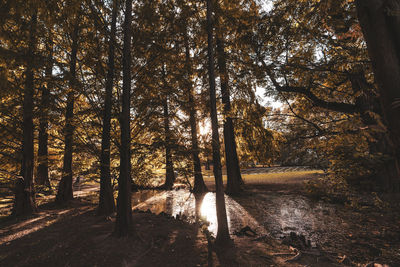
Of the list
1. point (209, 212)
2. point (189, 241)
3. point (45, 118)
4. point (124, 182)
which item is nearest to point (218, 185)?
point (189, 241)

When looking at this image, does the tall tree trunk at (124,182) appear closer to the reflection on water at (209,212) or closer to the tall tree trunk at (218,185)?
the reflection on water at (209,212)

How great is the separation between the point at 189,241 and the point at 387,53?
6.34 m

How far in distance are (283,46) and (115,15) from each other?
26.2 feet

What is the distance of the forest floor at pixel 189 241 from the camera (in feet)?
15.3

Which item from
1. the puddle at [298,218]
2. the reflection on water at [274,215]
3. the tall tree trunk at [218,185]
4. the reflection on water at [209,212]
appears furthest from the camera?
the reflection on water at [209,212]

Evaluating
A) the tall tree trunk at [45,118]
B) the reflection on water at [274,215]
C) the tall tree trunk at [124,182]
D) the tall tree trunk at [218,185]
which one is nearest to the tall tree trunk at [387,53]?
the tall tree trunk at [218,185]

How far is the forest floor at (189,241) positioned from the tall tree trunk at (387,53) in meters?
3.92

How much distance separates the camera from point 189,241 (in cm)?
594

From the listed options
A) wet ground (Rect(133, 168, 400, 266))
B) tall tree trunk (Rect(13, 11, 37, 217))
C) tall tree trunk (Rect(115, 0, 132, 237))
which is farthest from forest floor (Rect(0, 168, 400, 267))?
tall tree trunk (Rect(13, 11, 37, 217))

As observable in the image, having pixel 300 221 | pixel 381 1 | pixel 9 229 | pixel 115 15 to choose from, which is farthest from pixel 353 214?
pixel 115 15

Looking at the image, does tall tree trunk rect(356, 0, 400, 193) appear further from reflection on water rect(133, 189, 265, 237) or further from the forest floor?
reflection on water rect(133, 189, 265, 237)

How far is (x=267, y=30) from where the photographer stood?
5.31 m

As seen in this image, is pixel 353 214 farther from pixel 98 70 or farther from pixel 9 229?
pixel 9 229

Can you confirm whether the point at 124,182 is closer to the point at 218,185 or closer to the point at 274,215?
the point at 218,185
